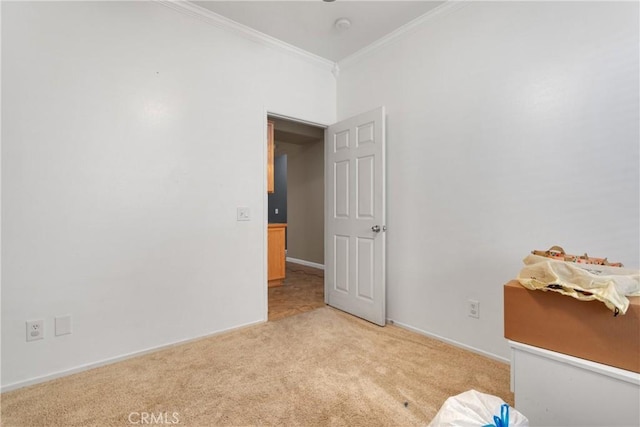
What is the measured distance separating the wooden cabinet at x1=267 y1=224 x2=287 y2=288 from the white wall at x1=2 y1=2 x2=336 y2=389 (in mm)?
1250

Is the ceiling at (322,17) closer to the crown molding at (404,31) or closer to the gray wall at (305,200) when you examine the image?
the crown molding at (404,31)

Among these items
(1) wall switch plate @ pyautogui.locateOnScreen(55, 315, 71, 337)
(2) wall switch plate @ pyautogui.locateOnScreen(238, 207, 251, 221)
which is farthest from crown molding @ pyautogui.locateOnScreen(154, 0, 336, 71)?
(1) wall switch plate @ pyautogui.locateOnScreen(55, 315, 71, 337)

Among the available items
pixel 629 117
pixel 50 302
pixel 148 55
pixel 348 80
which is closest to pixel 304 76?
pixel 348 80

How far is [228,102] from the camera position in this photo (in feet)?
8.63

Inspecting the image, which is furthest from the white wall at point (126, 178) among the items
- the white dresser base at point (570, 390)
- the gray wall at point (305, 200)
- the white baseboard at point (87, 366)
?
the gray wall at point (305, 200)

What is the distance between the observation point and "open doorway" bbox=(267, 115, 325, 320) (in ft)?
14.9

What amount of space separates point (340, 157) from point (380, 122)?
598 mm

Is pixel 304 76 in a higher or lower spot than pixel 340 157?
higher

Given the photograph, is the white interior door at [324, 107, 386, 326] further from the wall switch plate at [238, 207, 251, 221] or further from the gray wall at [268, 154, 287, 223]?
the gray wall at [268, 154, 287, 223]

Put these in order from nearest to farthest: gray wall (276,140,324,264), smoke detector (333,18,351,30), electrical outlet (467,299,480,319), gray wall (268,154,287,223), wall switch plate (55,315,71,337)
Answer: wall switch plate (55,315,71,337) < electrical outlet (467,299,480,319) < smoke detector (333,18,351,30) < gray wall (276,140,324,264) < gray wall (268,154,287,223)

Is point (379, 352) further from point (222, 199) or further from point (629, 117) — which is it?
point (629, 117)

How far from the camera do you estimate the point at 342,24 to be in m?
2.57

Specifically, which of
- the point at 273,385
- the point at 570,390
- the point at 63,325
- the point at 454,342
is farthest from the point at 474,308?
the point at 63,325

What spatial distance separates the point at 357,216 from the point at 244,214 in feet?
3.62
